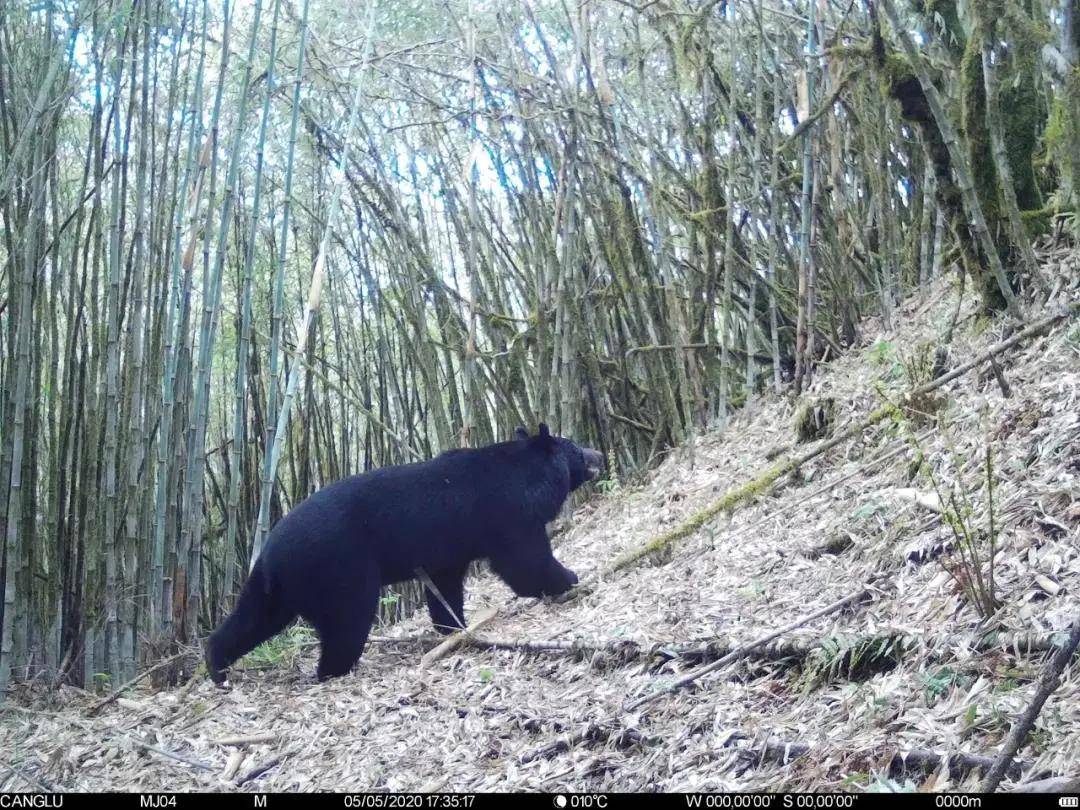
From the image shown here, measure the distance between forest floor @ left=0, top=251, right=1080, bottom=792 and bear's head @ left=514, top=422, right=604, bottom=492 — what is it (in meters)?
0.67


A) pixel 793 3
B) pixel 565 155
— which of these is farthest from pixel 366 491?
pixel 793 3

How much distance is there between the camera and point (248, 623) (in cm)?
457

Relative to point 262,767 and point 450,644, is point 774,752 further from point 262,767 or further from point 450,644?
point 450,644

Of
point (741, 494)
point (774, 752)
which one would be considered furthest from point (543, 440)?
point (774, 752)

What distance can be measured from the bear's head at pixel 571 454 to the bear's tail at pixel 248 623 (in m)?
1.67

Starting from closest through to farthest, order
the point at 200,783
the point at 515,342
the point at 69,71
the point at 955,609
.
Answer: the point at 955,609 < the point at 200,783 < the point at 69,71 < the point at 515,342

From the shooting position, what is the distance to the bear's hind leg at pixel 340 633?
15.0 ft

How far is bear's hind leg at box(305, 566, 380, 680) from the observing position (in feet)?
15.0

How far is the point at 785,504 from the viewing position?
15.6 ft

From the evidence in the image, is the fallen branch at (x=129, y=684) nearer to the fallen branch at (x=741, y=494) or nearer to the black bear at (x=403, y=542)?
the black bear at (x=403, y=542)

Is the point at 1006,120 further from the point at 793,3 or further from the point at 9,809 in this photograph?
the point at 9,809

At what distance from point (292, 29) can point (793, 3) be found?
3.47 metres

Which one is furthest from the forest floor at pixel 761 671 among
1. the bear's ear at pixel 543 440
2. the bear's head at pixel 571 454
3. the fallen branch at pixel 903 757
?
the bear's ear at pixel 543 440

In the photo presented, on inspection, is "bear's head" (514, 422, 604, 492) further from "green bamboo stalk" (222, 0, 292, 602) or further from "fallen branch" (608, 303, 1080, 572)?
"green bamboo stalk" (222, 0, 292, 602)
